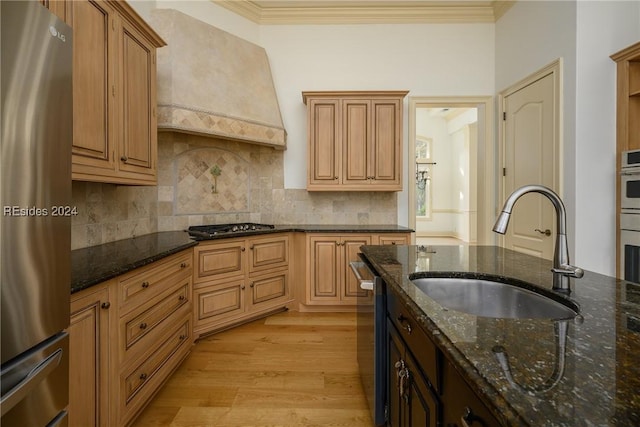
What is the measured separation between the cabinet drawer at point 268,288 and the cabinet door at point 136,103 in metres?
1.44

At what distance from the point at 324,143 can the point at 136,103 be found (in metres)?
1.95

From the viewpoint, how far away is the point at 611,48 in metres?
2.69

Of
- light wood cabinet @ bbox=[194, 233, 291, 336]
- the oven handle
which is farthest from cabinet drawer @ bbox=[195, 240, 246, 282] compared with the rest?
the oven handle

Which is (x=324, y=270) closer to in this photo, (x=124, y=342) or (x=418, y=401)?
(x=124, y=342)

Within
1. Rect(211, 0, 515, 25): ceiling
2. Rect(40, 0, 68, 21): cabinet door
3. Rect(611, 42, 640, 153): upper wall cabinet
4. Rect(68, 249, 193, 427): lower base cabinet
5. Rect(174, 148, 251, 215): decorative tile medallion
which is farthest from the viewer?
Rect(211, 0, 515, 25): ceiling

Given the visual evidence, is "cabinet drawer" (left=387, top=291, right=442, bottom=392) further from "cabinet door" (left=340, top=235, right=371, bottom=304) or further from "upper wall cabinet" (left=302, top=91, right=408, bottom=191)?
"upper wall cabinet" (left=302, top=91, right=408, bottom=191)

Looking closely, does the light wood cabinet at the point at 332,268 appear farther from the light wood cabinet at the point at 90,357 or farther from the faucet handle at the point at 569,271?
the faucet handle at the point at 569,271

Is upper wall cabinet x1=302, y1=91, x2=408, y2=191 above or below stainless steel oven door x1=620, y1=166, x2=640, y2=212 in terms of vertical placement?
above

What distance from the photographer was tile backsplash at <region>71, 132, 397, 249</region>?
2.44 metres

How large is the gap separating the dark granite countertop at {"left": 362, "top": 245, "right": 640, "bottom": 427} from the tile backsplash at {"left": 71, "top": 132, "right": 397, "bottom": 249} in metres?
2.28

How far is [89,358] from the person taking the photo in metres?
1.42

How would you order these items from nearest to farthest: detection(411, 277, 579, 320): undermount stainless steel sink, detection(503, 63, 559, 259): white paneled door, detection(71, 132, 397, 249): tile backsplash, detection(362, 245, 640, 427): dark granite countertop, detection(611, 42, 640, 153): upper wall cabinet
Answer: detection(362, 245, 640, 427): dark granite countertop, detection(411, 277, 579, 320): undermount stainless steel sink, detection(71, 132, 397, 249): tile backsplash, detection(611, 42, 640, 153): upper wall cabinet, detection(503, 63, 559, 259): white paneled door

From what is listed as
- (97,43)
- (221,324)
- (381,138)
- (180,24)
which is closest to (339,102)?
(381,138)

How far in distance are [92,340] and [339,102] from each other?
10.2 feet
